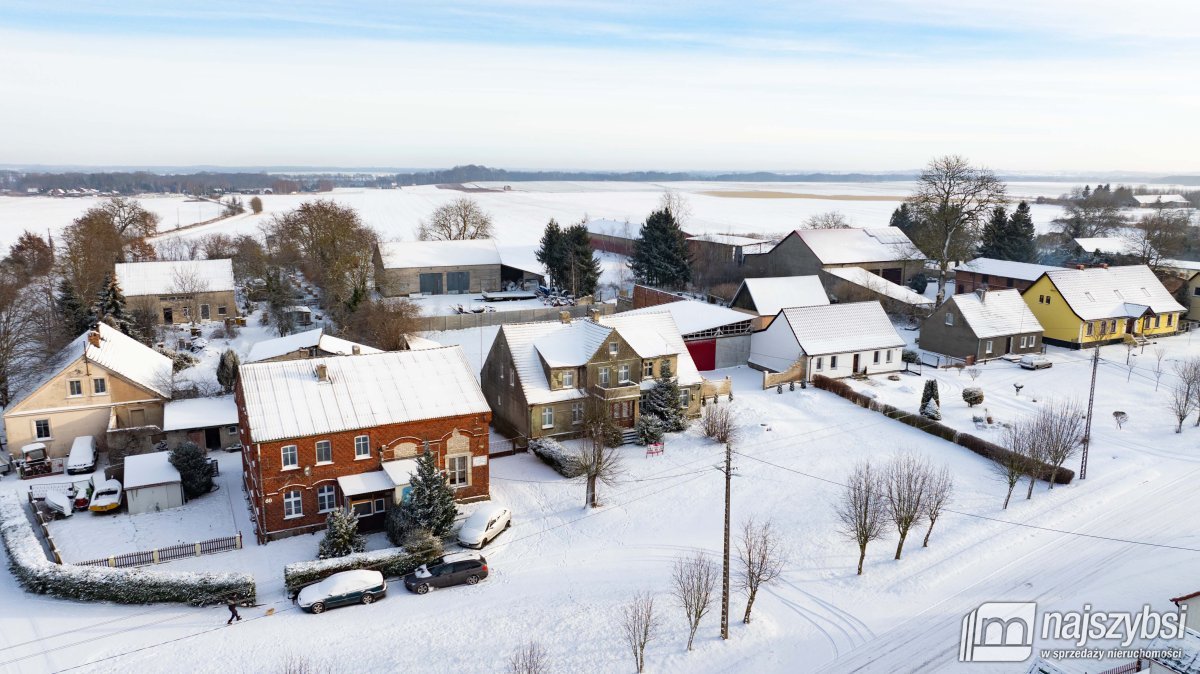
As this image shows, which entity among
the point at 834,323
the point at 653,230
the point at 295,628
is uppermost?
the point at 653,230

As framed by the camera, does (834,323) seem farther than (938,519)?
Yes

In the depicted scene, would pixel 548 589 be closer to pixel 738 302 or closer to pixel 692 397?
pixel 692 397

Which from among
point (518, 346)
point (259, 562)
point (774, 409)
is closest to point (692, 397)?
point (774, 409)

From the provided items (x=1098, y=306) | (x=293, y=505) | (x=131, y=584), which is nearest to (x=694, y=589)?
(x=293, y=505)

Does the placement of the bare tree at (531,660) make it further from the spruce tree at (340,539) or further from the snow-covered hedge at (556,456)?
the snow-covered hedge at (556,456)

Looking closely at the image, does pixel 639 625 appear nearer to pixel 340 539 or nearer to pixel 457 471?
pixel 340 539

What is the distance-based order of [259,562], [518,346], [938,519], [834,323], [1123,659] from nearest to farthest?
[1123,659] → [259,562] → [938,519] → [518,346] → [834,323]
